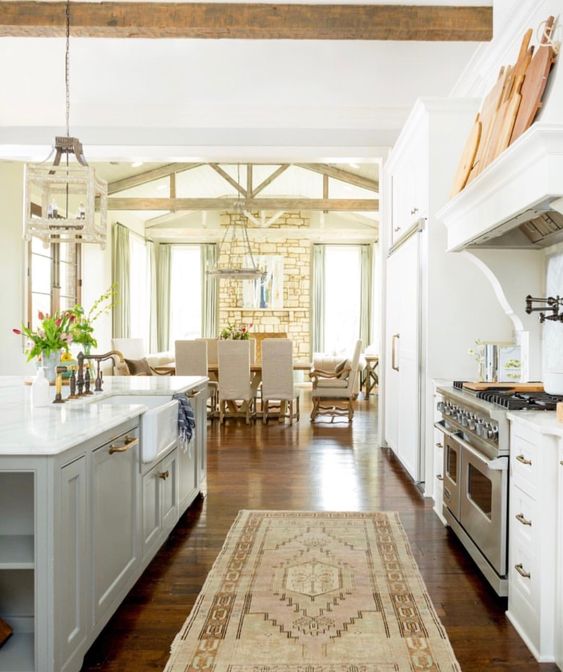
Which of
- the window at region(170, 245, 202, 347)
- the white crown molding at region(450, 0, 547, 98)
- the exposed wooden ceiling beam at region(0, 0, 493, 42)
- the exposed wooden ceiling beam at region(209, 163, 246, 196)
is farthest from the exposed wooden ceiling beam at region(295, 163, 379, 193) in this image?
the exposed wooden ceiling beam at region(0, 0, 493, 42)

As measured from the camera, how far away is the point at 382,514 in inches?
138

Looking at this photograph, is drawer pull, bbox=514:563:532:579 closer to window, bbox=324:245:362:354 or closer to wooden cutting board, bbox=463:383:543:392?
wooden cutting board, bbox=463:383:543:392

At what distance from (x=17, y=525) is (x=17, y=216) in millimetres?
5169

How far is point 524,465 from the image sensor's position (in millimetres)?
2131

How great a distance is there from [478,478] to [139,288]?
29.7ft

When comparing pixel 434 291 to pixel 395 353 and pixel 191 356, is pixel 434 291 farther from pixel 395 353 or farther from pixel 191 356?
pixel 191 356

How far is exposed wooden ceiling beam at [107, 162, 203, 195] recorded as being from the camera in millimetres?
9219

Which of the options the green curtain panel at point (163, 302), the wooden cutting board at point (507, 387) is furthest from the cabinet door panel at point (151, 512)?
the green curtain panel at point (163, 302)

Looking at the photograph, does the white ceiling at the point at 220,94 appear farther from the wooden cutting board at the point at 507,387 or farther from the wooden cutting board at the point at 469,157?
the wooden cutting board at the point at 507,387

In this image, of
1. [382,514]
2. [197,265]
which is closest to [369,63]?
[382,514]

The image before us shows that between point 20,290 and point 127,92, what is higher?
point 127,92

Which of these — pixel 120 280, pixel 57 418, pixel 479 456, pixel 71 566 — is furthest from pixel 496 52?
pixel 120 280

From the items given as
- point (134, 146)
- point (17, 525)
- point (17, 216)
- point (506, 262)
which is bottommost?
point (17, 525)

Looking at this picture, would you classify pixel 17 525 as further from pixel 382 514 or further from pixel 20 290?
pixel 20 290
